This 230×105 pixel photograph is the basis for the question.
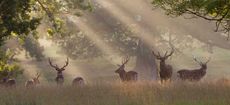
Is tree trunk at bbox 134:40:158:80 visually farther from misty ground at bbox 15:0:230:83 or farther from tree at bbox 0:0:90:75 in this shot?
tree at bbox 0:0:90:75

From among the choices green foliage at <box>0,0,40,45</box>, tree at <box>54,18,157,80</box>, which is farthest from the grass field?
tree at <box>54,18,157,80</box>

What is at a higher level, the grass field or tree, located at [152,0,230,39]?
tree, located at [152,0,230,39]

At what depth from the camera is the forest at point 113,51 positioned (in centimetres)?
1589

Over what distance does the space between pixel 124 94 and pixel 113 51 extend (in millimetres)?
36831

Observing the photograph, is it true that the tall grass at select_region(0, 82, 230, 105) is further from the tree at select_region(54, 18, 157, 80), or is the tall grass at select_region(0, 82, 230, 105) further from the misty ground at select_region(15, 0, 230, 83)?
the tree at select_region(54, 18, 157, 80)

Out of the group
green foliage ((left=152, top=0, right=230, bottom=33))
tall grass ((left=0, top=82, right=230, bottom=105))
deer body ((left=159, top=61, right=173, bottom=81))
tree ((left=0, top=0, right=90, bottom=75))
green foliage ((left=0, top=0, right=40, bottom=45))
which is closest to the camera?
green foliage ((left=152, top=0, right=230, bottom=33))

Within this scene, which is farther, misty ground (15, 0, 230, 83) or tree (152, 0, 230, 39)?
misty ground (15, 0, 230, 83)

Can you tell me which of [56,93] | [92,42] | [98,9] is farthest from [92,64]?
[56,93]

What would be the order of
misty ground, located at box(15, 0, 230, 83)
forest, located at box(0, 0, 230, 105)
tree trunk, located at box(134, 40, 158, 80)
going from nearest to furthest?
forest, located at box(0, 0, 230, 105), misty ground, located at box(15, 0, 230, 83), tree trunk, located at box(134, 40, 158, 80)

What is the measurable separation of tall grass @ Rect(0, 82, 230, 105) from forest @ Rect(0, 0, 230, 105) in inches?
1.3

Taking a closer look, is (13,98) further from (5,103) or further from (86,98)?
(86,98)

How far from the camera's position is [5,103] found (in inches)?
628

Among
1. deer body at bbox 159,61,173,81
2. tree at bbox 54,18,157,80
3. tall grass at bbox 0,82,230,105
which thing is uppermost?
tree at bbox 54,18,157,80

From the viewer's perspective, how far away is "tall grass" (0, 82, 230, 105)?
1535 cm
